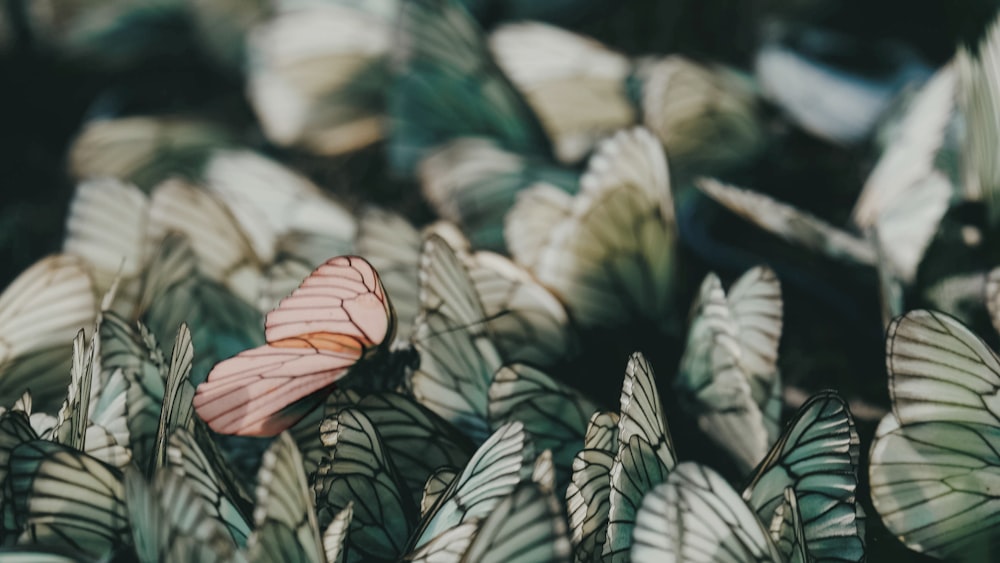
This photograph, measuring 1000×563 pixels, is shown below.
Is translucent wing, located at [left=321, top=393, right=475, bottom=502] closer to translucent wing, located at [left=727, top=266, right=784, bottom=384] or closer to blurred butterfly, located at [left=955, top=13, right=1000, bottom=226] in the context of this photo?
translucent wing, located at [left=727, top=266, right=784, bottom=384]

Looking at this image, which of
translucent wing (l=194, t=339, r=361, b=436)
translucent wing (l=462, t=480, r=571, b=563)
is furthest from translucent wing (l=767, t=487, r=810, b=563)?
translucent wing (l=194, t=339, r=361, b=436)

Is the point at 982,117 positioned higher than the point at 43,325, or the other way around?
the point at 982,117

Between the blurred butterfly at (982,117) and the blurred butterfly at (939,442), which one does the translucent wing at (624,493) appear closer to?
the blurred butterfly at (939,442)

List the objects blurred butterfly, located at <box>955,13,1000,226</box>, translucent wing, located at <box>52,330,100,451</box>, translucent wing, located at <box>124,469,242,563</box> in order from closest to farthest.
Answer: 1. translucent wing, located at <box>124,469,242,563</box>
2. translucent wing, located at <box>52,330,100,451</box>
3. blurred butterfly, located at <box>955,13,1000,226</box>

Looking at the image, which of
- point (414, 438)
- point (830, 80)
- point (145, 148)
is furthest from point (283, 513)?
point (830, 80)

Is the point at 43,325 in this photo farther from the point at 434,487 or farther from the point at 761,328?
the point at 761,328

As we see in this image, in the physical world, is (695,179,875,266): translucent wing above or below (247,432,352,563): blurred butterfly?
below

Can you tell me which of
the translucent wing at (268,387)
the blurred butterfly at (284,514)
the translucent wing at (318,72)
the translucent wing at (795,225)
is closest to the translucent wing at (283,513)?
the blurred butterfly at (284,514)
